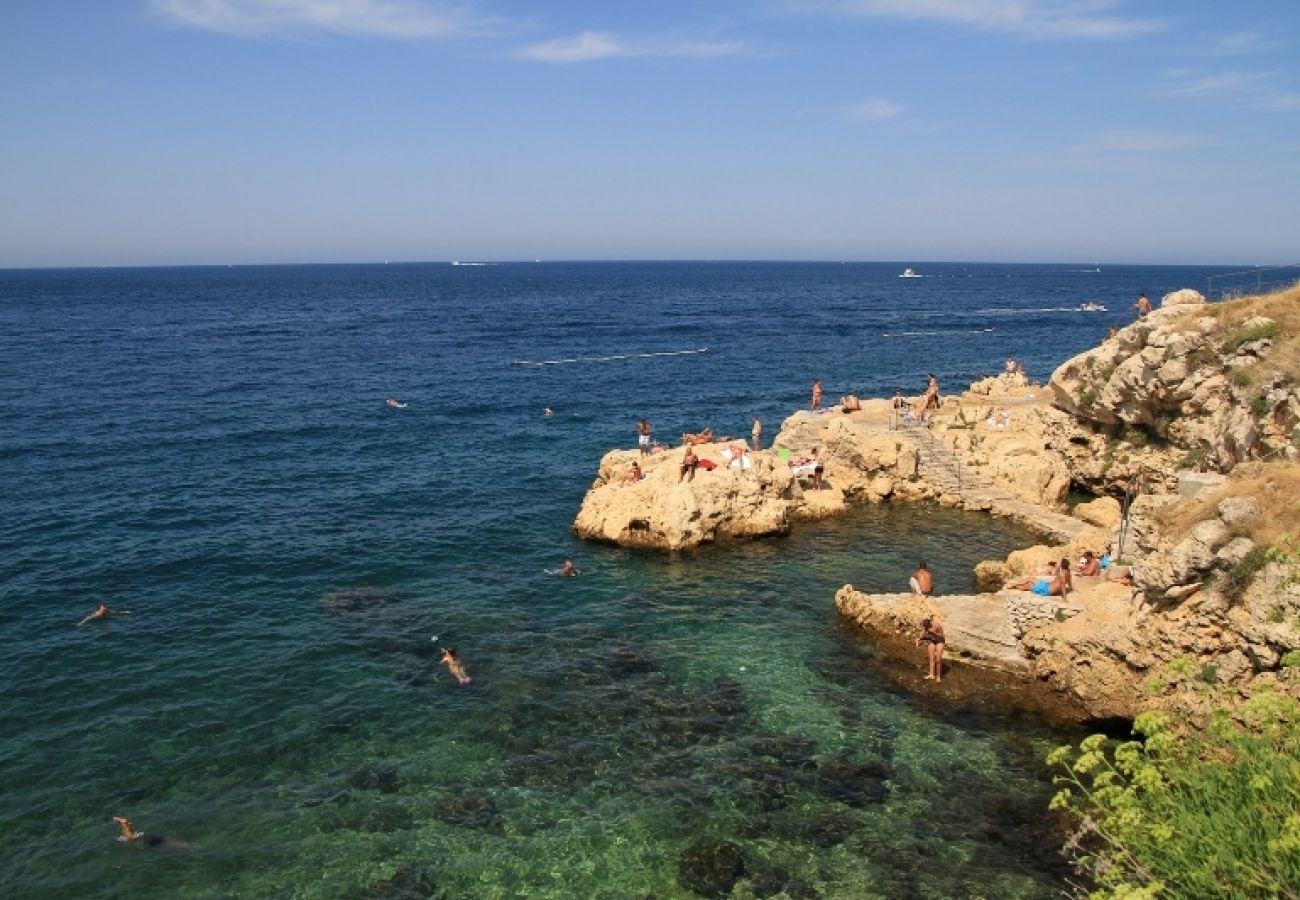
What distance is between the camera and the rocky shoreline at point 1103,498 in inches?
632

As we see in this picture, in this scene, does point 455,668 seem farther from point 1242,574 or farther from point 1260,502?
point 1260,502

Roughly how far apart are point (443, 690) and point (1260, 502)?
17801 mm

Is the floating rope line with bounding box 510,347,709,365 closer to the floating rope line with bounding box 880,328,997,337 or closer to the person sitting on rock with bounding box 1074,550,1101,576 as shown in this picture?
the floating rope line with bounding box 880,328,997,337

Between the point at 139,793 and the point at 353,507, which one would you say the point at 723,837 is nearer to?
the point at 139,793

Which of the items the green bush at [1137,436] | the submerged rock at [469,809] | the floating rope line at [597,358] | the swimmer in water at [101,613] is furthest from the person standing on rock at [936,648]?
the floating rope line at [597,358]

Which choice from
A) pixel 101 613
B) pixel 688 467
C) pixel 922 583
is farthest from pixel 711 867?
pixel 101 613

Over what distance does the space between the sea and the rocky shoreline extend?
1226 millimetres

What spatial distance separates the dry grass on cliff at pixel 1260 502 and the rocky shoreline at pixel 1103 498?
5 cm

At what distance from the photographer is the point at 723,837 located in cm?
1502

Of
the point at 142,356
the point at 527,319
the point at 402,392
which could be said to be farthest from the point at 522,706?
the point at 527,319

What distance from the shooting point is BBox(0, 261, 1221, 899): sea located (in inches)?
575

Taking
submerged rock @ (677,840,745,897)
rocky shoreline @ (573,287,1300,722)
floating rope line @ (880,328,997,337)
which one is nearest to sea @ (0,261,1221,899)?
submerged rock @ (677,840,745,897)

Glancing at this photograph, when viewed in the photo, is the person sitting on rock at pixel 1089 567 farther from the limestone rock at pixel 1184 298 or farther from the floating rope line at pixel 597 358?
the floating rope line at pixel 597 358

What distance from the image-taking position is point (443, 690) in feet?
65.9
